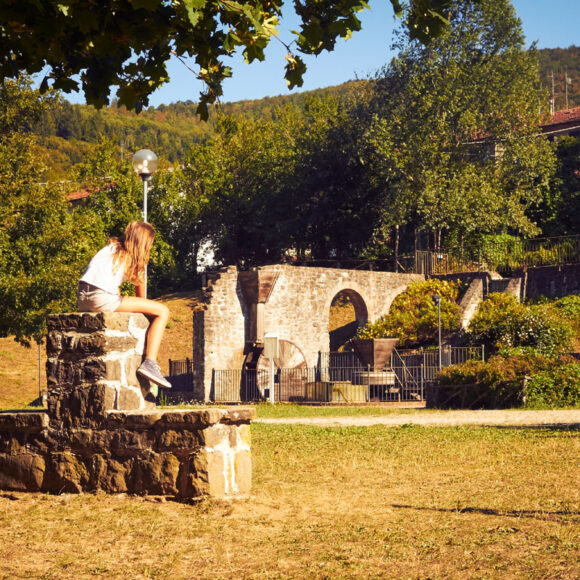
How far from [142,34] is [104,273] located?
7.63ft

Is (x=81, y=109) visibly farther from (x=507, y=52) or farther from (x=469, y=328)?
(x=469, y=328)

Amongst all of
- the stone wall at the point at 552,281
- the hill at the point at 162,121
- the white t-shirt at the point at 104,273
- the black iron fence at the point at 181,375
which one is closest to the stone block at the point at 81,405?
the white t-shirt at the point at 104,273

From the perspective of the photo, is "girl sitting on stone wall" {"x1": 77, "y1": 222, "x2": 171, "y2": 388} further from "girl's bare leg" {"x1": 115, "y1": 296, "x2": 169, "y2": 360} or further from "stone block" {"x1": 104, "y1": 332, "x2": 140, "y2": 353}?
"stone block" {"x1": 104, "y1": 332, "x2": 140, "y2": 353}

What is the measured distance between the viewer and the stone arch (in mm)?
30422

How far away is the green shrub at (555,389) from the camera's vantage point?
17.4 metres

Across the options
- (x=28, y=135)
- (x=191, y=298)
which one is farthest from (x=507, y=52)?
(x=28, y=135)

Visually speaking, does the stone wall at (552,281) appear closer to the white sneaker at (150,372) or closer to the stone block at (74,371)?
the white sneaker at (150,372)

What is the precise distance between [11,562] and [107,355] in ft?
7.44

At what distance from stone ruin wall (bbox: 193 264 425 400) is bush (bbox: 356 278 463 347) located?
2.37 ft

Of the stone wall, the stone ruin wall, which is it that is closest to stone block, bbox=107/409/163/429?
the stone ruin wall

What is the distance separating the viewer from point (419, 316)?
29.6m

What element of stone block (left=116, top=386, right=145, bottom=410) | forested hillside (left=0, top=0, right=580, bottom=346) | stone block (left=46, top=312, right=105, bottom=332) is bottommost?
stone block (left=116, top=386, right=145, bottom=410)

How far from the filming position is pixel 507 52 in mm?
37750

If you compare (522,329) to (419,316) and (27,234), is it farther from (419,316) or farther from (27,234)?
(27,234)
